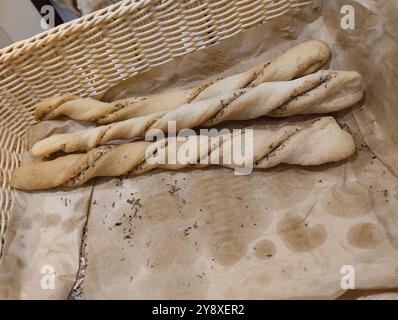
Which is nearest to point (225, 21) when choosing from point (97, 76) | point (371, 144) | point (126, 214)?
point (97, 76)

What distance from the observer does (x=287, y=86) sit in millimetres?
1229

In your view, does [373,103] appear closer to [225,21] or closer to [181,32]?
[225,21]

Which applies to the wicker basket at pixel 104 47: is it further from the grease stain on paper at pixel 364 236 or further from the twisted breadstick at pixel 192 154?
the grease stain on paper at pixel 364 236

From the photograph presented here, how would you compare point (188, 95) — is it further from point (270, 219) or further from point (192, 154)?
point (270, 219)

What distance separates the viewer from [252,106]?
126 centimetres

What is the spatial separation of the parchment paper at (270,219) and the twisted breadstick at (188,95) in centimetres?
11

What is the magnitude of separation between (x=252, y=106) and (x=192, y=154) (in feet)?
0.81

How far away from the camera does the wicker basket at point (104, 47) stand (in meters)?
1.28

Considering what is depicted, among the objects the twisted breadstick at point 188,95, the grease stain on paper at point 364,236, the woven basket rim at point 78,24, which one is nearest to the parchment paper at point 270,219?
the grease stain on paper at point 364,236

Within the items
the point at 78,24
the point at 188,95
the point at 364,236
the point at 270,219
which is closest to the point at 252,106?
the point at 188,95

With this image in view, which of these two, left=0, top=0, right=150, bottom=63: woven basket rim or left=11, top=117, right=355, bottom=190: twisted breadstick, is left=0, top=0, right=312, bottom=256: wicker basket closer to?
left=0, top=0, right=150, bottom=63: woven basket rim

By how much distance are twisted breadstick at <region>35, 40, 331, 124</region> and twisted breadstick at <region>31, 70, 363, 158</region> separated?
0.05 m

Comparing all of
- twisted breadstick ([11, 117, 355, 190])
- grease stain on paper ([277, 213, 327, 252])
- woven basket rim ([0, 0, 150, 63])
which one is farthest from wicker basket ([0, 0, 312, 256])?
grease stain on paper ([277, 213, 327, 252])

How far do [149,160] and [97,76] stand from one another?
40 cm
